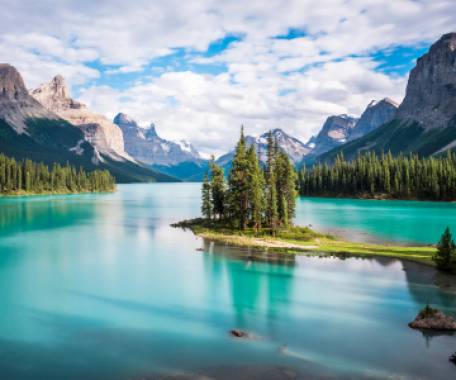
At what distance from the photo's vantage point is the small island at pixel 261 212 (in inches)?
2586

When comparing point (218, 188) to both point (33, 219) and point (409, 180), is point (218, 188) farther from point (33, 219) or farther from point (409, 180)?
point (409, 180)

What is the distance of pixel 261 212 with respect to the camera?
8462 cm

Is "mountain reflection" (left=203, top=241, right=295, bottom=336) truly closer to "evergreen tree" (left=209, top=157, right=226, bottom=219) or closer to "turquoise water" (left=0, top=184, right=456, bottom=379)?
"turquoise water" (left=0, top=184, right=456, bottom=379)

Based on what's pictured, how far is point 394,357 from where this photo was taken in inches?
980

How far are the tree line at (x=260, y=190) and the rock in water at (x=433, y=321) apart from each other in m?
46.0

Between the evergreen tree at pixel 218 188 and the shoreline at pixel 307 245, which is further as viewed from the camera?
the evergreen tree at pixel 218 188

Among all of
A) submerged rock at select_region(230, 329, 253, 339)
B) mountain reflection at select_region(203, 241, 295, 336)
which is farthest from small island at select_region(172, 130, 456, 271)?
submerged rock at select_region(230, 329, 253, 339)

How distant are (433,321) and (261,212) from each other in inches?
2195

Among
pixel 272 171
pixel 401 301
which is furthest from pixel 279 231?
pixel 401 301

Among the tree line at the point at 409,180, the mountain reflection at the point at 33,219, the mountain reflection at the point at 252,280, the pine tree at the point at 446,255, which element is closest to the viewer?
the mountain reflection at the point at 252,280

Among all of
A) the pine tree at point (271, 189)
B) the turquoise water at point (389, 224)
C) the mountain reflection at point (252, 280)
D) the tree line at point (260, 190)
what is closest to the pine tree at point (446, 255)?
the mountain reflection at point (252, 280)

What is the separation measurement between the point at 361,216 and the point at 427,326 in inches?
3556

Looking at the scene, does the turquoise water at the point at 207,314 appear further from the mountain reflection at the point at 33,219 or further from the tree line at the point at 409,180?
the tree line at the point at 409,180

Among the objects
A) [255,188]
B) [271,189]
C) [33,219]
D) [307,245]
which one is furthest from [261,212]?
[33,219]
